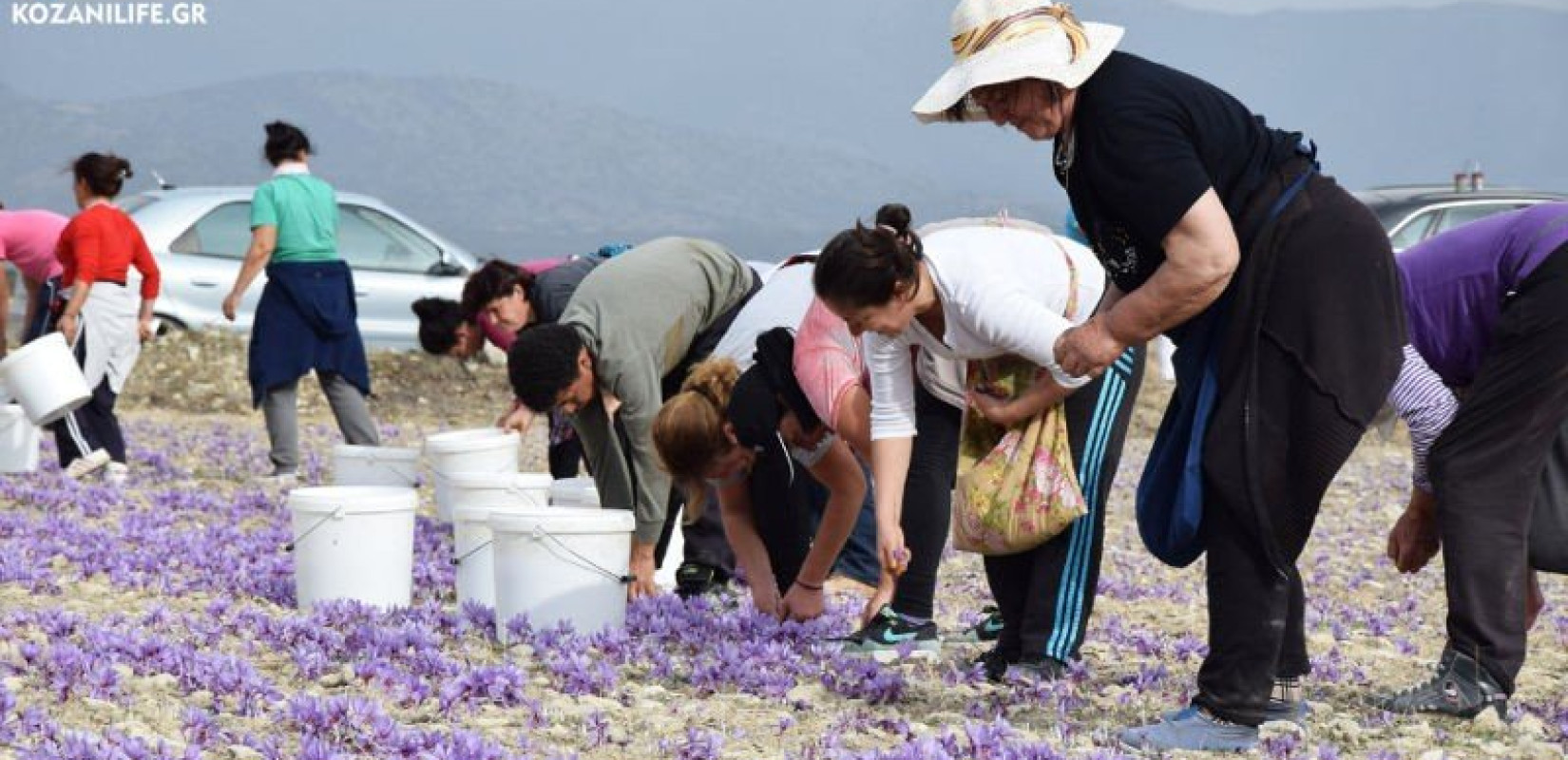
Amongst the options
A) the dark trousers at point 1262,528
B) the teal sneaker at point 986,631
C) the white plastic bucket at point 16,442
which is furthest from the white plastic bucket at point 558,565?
the white plastic bucket at point 16,442

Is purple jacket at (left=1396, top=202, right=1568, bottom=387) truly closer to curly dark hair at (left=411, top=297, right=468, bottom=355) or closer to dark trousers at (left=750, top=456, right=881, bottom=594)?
dark trousers at (left=750, top=456, right=881, bottom=594)

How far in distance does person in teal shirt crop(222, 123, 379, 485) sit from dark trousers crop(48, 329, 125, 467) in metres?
0.93

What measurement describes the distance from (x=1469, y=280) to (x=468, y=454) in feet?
18.5

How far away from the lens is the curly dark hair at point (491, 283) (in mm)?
8641

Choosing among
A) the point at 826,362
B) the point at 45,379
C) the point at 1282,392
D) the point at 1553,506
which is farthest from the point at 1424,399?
the point at 45,379

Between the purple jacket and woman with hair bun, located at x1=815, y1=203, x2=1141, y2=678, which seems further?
the purple jacket

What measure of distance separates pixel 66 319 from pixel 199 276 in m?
6.11

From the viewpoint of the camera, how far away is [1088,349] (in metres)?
4.84

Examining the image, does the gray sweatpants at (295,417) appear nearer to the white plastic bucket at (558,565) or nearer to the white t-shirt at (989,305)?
the white plastic bucket at (558,565)

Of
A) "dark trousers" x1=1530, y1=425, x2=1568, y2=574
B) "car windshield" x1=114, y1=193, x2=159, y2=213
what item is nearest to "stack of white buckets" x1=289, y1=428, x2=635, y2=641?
"dark trousers" x1=1530, y1=425, x2=1568, y2=574

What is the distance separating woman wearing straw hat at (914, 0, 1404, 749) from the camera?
4.61m

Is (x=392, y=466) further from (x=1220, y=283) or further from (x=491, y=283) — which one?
(x=1220, y=283)

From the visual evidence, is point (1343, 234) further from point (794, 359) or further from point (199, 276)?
point (199, 276)

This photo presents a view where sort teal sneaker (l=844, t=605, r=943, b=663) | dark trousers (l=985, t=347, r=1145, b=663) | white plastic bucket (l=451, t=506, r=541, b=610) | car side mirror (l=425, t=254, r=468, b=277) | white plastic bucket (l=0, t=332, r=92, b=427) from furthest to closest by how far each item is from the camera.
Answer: car side mirror (l=425, t=254, r=468, b=277) < white plastic bucket (l=0, t=332, r=92, b=427) < white plastic bucket (l=451, t=506, r=541, b=610) < teal sneaker (l=844, t=605, r=943, b=663) < dark trousers (l=985, t=347, r=1145, b=663)
